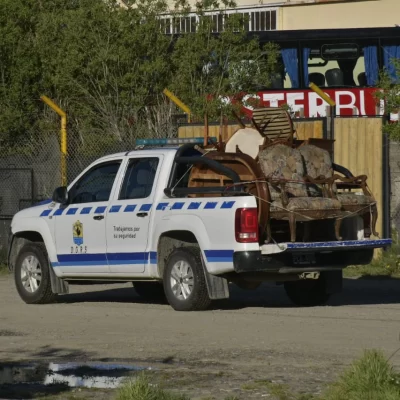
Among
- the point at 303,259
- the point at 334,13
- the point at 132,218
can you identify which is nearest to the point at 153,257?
the point at 132,218

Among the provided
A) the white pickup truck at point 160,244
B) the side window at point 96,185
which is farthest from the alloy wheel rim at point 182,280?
the side window at point 96,185

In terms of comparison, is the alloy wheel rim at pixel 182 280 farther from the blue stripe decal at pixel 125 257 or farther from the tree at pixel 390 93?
the tree at pixel 390 93

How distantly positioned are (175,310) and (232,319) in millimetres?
1133

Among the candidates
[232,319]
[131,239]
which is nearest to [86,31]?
[131,239]

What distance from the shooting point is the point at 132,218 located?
13820mm

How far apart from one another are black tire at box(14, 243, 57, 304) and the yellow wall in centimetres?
3634

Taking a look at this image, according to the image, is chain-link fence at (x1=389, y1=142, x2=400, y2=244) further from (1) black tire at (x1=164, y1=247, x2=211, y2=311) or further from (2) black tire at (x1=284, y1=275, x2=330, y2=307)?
(1) black tire at (x1=164, y1=247, x2=211, y2=311)

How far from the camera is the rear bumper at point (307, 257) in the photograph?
12.6m

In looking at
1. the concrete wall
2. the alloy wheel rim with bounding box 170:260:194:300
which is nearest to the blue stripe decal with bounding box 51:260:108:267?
the alloy wheel rim with bounding box 170:260:194:300

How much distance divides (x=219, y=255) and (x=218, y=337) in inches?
74.3

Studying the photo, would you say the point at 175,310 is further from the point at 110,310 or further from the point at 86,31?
the point at 86,31

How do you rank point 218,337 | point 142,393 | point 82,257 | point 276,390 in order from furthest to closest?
point 82,257 < point 218,337 < point 276,390 < point 142,393

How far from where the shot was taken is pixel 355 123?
19359 mm

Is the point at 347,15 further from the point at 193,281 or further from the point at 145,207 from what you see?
the point at 193,281
